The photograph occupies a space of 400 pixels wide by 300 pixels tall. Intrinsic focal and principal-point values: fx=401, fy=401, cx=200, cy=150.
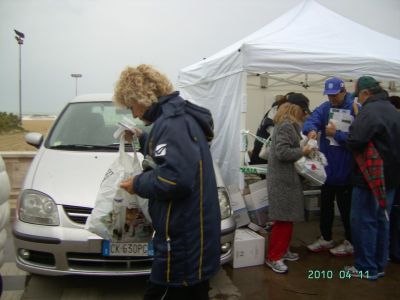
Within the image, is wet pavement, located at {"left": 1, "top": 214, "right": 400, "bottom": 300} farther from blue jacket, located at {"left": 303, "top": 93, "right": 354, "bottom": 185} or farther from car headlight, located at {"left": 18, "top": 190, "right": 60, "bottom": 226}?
blue jacket, located at {"left": 303, "top": 93, "right": 354, "bottom": 185}

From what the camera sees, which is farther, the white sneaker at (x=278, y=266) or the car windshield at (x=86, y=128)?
the car windshield at (x=86, y=128)

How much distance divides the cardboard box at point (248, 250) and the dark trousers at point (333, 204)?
2.82 ft

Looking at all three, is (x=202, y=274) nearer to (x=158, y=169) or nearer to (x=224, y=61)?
(x=158, y=169)

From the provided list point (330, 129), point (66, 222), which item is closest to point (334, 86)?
point (330, 129)

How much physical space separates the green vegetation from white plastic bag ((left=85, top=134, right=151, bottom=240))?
3196cm

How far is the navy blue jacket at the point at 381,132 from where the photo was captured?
340 centimetres

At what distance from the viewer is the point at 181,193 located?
1.77 meters

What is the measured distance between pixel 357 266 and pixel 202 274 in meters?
2.46

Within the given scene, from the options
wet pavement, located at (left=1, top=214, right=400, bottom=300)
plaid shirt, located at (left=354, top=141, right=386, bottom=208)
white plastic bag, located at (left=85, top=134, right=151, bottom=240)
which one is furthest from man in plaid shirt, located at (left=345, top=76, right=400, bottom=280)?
white plastic bag, located at (left=85, top=134, right=151, bottom=240)

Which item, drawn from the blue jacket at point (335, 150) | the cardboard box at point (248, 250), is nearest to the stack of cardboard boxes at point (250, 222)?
the cardboard box at point (248, 250)

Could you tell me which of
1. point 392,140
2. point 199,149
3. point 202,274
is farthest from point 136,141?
point 392,140

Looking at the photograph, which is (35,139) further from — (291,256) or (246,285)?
(291,256)

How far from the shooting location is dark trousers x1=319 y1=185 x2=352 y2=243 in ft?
14.1

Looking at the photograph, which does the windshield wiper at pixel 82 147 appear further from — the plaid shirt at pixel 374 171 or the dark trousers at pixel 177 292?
the plaid shirt at pixel 374 171
